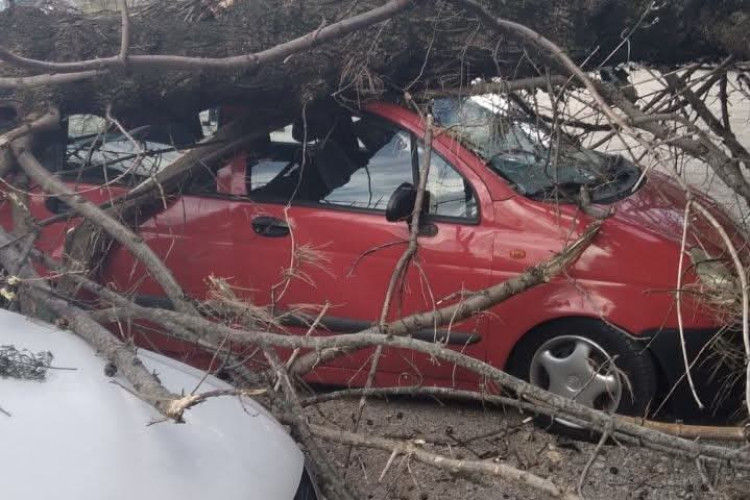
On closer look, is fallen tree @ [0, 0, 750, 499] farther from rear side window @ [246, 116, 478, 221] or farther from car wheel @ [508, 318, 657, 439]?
car wheel @ [508, 318, 657, 439]

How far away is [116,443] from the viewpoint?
2.16 metres

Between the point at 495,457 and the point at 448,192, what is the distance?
1.35 m

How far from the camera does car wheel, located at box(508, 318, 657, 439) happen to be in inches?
155

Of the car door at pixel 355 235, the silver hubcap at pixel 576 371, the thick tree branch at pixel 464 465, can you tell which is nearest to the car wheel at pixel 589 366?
the silver hubcap at pixel 576 371

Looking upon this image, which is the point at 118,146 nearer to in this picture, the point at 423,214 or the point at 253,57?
the point at 253,57

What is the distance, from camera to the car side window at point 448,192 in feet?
13.5

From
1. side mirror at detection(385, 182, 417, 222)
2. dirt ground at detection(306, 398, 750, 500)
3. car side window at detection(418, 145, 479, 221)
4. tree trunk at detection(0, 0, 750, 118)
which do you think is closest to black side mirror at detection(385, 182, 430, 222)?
side mirror at detection(385, 182, 417, 222)

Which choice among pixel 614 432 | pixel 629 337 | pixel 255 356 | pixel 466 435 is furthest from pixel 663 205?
pixel 255 356

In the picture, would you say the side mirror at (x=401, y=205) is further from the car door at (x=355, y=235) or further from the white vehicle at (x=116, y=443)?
the white vehicle at (x=116, y=443)

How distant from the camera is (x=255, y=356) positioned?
10.5ft

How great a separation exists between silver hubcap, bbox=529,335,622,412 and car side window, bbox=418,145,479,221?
74 cm

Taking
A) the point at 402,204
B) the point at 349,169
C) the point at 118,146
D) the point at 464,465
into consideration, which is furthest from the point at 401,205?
the point at 464,465

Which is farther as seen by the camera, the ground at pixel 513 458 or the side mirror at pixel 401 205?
the side mirror at pixel 401 205

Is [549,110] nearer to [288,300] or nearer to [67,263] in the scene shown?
[288,300]
